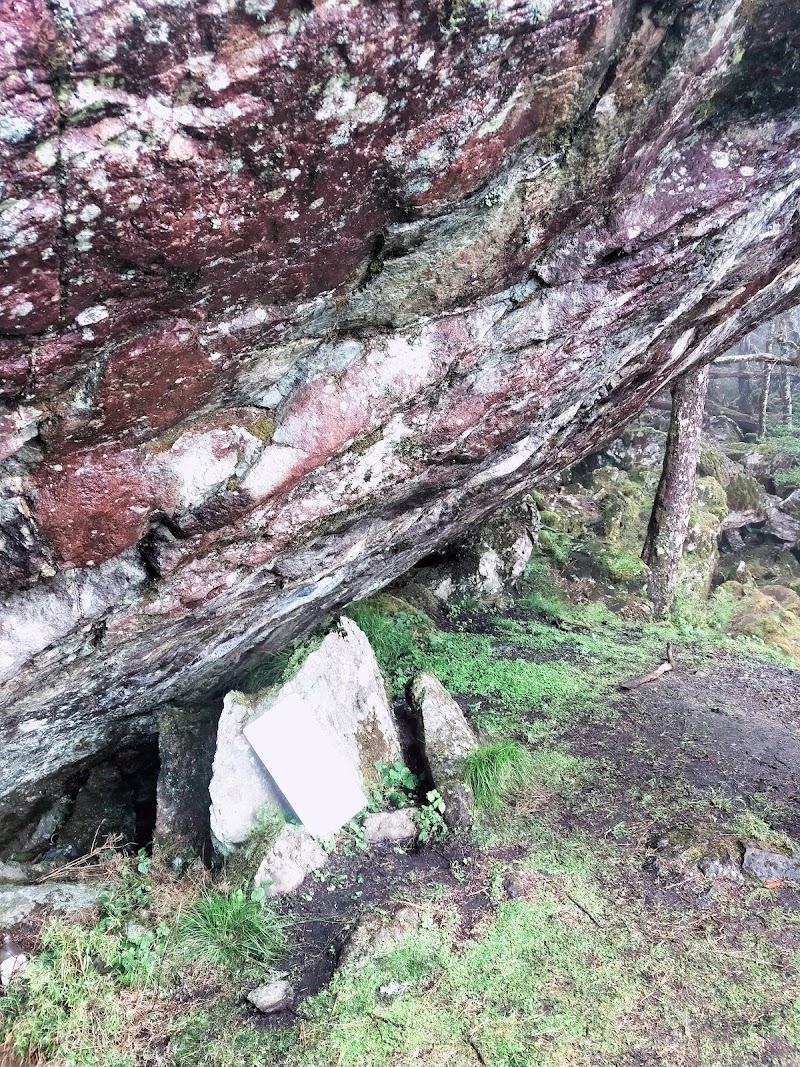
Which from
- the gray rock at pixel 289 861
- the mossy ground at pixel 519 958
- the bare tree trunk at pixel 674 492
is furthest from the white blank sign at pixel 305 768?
the bare tree trunk at pixel 674 492

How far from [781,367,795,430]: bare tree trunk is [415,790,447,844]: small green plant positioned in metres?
16.4

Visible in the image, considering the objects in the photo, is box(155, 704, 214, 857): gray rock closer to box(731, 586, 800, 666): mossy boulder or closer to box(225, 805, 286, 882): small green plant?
box(225, 805, 286, 882): small green plant

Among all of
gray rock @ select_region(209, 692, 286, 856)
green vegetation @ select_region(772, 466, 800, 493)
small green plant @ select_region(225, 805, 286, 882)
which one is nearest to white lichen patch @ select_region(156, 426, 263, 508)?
gray rock @ select_region(209, 692, 286, 856)

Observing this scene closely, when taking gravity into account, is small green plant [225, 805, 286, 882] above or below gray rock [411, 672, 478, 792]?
below

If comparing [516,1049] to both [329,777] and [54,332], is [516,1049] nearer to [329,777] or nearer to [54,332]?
[329,777]

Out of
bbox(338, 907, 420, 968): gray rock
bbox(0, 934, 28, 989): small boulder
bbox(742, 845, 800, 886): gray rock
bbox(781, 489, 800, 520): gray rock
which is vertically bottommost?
bbox(0, 934, 28, 989): small boulder

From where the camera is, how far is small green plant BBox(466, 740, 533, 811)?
4895 mm

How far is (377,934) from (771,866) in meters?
2.66

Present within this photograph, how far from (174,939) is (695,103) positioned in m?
5.57

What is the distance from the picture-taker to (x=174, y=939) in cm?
392

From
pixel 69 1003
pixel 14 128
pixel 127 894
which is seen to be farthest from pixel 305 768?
pixel 14 128

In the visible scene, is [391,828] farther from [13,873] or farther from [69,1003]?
[13,873]

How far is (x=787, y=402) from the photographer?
18.0m

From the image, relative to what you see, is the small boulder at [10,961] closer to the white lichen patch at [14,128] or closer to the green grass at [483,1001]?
the green grass at [483,1001]
